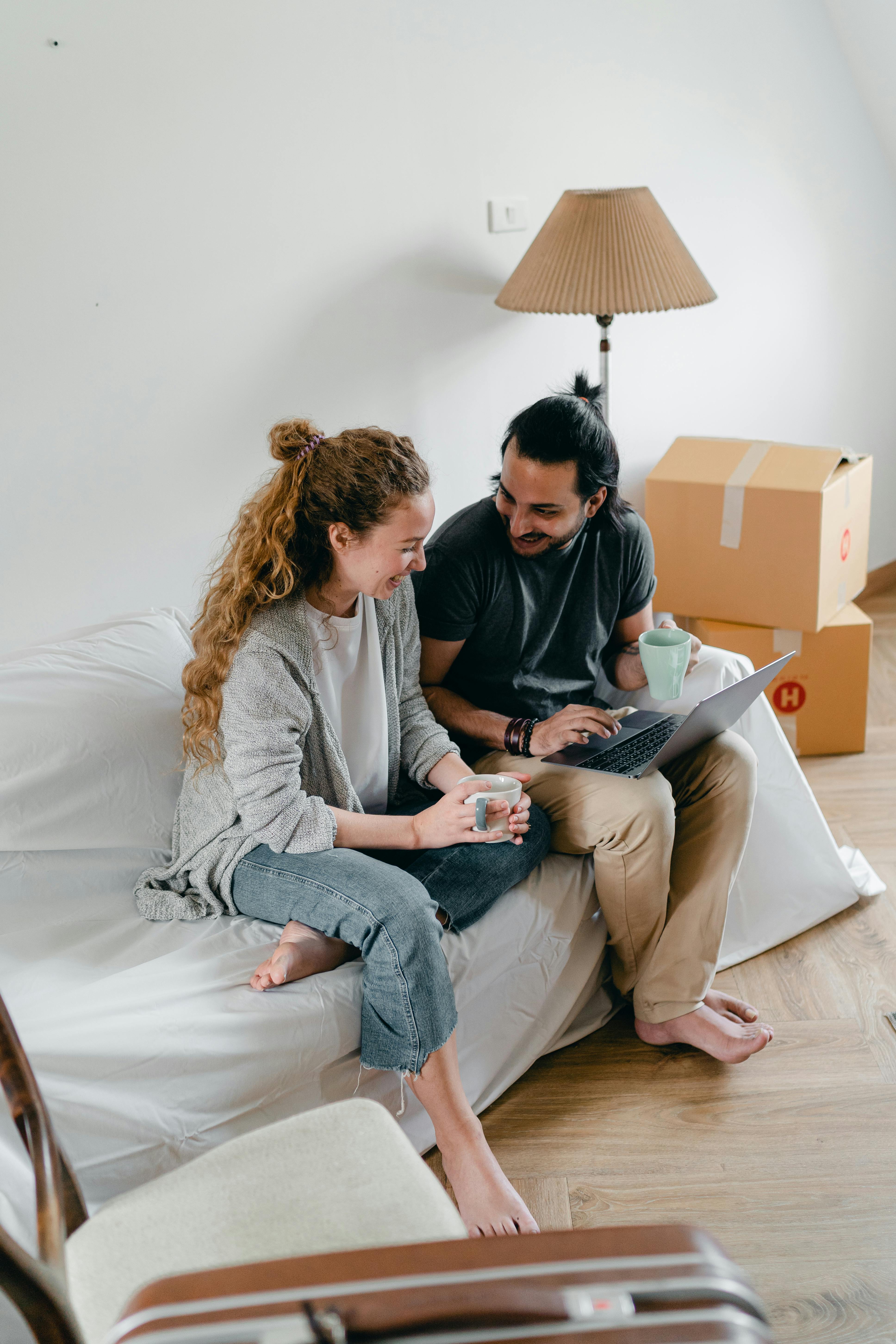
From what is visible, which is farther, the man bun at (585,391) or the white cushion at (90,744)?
the man bun at (585,391)

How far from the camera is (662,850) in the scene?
152cm

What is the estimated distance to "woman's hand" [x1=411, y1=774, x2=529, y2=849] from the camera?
1.36m

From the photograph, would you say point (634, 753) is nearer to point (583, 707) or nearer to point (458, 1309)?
point (583, 707)

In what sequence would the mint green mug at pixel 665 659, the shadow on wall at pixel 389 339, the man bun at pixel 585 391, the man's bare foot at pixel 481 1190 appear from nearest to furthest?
the man's bare foot at pixel 481 1190 → the mint green mug at pixel 665 659 → the man bun at pixel 585 391 → the shadow on wall at pixel 389 339

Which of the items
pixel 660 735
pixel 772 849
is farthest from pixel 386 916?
pixel 772 849

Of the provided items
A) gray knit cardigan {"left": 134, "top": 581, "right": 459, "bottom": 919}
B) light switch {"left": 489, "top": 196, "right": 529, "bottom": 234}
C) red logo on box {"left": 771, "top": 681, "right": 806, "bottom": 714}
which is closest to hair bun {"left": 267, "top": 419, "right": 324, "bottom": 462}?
gray knit cardigan {"left": 134, "top": 581, "right": 459, "bottom": 919}

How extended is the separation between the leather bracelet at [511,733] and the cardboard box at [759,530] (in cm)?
99

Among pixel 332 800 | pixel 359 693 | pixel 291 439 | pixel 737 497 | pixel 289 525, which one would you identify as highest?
pixel 291 439

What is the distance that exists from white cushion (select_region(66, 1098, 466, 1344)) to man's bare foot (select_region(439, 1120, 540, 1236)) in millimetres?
383

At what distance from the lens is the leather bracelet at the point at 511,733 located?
1.65 metres

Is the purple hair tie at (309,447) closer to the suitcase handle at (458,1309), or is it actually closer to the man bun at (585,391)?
the man bun at (585,391)

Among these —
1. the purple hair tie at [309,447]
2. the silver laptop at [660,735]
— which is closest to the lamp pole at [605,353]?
the silver laptop at [660,735]

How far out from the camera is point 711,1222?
4.26 feet

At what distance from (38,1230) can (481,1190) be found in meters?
0.69
